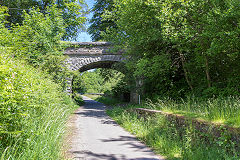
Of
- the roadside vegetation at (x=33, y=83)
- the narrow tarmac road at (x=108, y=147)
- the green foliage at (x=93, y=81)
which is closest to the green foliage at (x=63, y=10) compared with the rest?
the roadside vegetation at (x=33, y=83)

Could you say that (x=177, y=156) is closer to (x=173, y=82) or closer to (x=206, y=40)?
(x=206, y=40)

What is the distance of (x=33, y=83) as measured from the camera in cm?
409

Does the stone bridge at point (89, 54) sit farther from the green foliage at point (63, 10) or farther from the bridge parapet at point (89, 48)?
the green foliage at point (63, 10)

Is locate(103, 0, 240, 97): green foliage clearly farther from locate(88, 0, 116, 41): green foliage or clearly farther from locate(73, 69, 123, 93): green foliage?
locate(88, 0, 116, 41): green foliage

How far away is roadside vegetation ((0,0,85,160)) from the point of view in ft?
8.87

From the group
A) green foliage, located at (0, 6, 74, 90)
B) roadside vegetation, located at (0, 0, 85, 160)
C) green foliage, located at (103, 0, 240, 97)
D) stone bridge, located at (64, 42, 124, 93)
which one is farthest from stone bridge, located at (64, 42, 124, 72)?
green foliage, located at (103, 0, 240, 97)

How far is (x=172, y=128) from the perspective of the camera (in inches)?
210


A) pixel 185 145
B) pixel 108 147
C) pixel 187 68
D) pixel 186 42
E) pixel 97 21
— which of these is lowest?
pixel 108 147

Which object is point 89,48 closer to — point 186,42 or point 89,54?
point 89,54

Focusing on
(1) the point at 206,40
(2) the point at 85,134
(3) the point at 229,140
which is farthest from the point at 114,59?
(3) the point at 229,140

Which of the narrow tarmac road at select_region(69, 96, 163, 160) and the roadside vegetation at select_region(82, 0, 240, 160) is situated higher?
the roadside vegetation at select_region(82, 0, 240, 160)

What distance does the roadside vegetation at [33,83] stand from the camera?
106 inches

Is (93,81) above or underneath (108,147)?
above

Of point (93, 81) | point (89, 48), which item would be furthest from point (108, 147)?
point (93, 81)
